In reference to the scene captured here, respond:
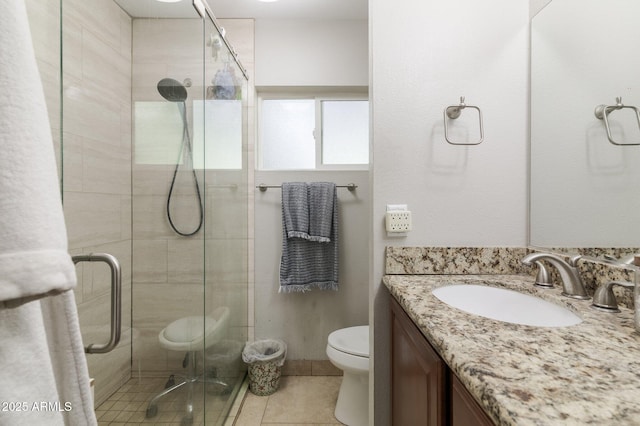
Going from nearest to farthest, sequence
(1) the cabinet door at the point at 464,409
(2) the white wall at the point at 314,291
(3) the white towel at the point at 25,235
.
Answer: (3) the white towel at the point at 25,235 < (1) the cabinet door at the point at 464,409 < (2) the white wall at the point at 314,291

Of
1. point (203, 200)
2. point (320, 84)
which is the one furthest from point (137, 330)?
point (320, 84)

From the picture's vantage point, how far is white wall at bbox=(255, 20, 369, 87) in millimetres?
2008

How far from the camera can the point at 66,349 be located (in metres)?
0.41

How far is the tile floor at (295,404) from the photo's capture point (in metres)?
1.59

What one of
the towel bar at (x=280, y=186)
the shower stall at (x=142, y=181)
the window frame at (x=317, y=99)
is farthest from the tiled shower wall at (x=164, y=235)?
the window frame at (x=317, y=99)

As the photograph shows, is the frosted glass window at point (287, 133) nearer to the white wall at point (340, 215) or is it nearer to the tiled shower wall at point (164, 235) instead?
the white wall at point (340, 215)

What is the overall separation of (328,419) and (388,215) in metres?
1.24

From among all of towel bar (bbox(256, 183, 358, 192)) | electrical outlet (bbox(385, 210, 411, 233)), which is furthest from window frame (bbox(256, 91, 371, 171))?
electrical outlet (bbox(385, 210, 411, 233))

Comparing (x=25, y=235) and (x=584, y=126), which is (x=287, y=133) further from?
A: (x=25, y=235)

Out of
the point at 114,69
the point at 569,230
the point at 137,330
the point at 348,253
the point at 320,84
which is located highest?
the point at 320,84

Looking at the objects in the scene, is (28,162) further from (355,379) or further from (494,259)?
(355,379)

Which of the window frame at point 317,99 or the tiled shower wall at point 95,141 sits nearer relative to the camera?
the tiled shower wall at point 95,141

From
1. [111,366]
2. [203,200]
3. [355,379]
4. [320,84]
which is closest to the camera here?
[111,366]

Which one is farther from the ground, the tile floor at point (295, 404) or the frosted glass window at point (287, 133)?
the frosted glass window at point (287, 133)
